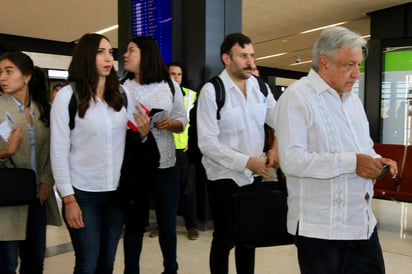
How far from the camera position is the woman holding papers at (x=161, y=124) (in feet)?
7.92

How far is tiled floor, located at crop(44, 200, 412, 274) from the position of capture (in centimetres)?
307

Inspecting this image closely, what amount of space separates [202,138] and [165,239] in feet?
2.25

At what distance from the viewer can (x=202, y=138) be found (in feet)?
7.25

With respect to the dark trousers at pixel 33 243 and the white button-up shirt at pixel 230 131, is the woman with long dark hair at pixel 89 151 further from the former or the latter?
the white button-up shirt at pixel 230 131

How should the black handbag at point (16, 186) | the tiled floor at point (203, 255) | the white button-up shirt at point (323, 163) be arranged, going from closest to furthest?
the white button-up shirt at point (323, 163)
the black handbag at point (16, 186)
the tiled floor at point (203, 255)

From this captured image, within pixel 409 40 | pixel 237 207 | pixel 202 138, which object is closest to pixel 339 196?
pixel 237 207

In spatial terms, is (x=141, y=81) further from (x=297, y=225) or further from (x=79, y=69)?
(x=297, y=225)

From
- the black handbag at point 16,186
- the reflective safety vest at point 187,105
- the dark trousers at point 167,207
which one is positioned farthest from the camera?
the reflective safety vest at point 187,105

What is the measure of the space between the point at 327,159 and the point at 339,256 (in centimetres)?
36

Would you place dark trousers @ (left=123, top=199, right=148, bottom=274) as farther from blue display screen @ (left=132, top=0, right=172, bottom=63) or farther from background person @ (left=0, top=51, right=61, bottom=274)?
blue display screen @ (left=132, top=0, right=172, bottom=63)

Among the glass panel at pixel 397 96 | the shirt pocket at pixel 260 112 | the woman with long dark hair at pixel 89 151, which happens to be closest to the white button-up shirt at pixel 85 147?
the woman with long dark hair at pixel 89 151

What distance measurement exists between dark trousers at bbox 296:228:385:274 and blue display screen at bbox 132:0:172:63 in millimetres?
3073

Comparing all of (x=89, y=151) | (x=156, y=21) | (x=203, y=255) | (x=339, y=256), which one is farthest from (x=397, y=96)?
(x=89, y=151)

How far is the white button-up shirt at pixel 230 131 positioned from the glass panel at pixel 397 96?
6.17m
